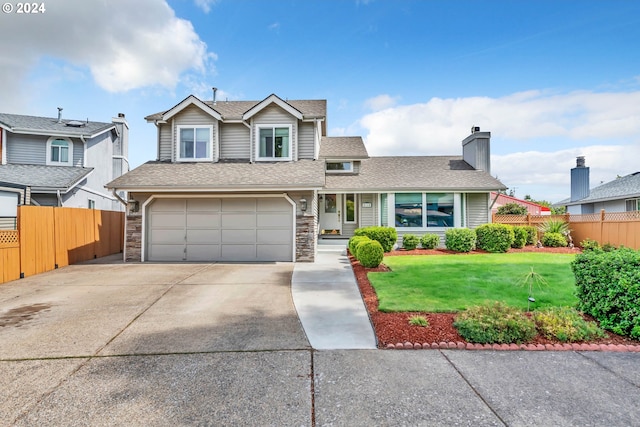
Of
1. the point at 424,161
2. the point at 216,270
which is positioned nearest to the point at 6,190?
the point at 216,270

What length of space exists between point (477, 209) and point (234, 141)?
11698 millimetres

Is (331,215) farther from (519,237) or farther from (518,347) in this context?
(518,347)

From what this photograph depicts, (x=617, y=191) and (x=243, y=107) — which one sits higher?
(x=243, y=107)

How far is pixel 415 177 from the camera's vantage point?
50.7 ft

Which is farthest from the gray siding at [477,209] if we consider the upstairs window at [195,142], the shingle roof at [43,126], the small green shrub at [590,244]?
the shingle roof at [43,126]

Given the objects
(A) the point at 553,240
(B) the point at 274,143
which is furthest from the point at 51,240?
(A) the point at 553,240

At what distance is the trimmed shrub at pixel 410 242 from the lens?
13375mm

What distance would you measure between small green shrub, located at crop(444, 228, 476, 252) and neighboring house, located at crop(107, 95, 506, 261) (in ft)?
5.08

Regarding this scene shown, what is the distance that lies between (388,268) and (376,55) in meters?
9.02

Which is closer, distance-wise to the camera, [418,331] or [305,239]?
[418,331]

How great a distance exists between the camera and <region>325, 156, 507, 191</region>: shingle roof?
14.5 m

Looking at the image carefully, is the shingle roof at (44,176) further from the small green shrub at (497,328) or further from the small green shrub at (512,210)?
the small green shrub at (512,210)

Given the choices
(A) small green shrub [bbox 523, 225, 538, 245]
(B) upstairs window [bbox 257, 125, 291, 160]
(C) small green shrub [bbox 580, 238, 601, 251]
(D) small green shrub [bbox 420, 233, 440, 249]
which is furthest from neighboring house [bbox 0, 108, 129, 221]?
(C) small green shrub [bbox 580, 238, 601, 251]

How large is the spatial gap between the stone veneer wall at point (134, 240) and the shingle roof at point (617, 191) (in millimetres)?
22865
